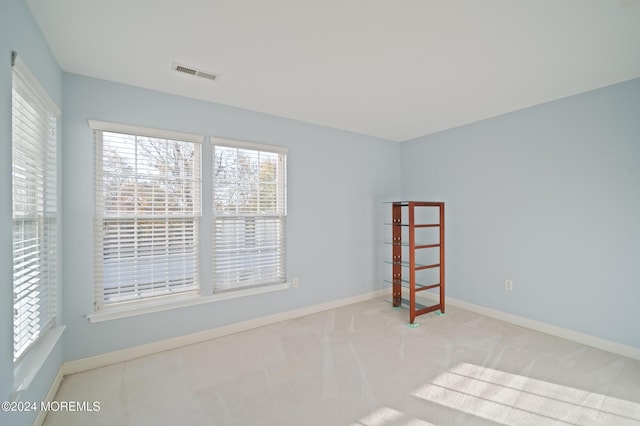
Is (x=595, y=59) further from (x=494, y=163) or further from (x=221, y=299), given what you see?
(x=221, y=299)

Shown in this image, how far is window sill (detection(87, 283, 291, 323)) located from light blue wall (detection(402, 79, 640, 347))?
278cm

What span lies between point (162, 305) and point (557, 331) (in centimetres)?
408

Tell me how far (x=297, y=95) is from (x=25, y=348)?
2.78 meters

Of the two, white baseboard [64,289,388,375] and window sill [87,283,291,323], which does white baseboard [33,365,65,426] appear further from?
window sill [87,283,291,323]

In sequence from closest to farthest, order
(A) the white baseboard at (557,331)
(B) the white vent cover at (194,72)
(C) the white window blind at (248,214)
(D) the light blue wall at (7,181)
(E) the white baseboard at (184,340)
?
(D) the light blue wall at (7,181) → (B) the white vent cover at (194,72) → (E) the white baseboard at (184,340) → (A) the white baseboard at (557,331) → (C) the white window blind at (248,214)

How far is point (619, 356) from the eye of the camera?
2623 millimetres

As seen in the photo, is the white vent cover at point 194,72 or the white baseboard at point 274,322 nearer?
the white vent cover at point 194,72

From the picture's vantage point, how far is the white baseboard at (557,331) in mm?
2630

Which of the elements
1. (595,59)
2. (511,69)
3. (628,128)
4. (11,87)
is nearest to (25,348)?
(11,87)

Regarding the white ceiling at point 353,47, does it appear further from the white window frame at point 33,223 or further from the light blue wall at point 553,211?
the white window frame at point 33,223

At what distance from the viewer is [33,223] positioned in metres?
1.83

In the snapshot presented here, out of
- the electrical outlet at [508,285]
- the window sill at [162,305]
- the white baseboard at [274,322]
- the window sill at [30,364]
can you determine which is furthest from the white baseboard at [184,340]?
the electrical outlet at [508,285]

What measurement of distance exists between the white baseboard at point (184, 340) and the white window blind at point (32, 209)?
1.79 feet

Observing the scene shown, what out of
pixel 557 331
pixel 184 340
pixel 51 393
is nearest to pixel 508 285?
pixel 557 331
